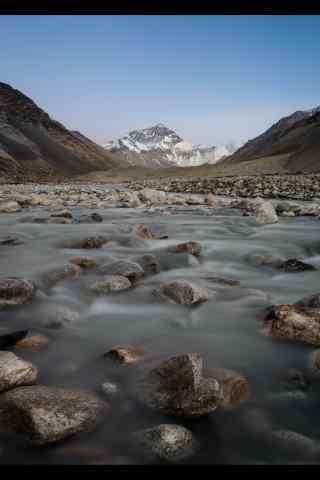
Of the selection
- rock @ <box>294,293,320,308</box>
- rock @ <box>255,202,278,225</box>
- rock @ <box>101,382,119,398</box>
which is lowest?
rock @ <box>101,382,119,398</box>

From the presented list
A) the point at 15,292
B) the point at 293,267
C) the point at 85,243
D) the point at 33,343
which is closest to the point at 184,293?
the point at 33,343

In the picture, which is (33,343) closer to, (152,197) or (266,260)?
(266,260)

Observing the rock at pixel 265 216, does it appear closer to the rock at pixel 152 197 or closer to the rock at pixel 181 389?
the rock at pixel 152 197

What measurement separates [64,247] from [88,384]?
4305mm

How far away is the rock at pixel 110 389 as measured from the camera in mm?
2188

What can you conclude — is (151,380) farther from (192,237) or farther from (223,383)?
(192,237)

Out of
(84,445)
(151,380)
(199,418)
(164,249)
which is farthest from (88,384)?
(164,249)

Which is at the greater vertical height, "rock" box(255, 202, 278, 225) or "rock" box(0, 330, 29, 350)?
"rock" box(255, 202, 278, 225)

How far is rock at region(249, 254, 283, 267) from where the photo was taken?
218 inches

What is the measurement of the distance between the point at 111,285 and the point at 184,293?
80 centimetres

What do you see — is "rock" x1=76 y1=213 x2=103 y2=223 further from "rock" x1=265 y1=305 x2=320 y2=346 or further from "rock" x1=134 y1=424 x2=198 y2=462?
"rock" x1=134 y1=424 x2=198 y2=462

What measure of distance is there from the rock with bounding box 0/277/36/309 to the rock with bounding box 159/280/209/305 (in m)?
1.30

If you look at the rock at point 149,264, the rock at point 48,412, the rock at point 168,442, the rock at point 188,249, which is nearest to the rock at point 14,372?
the rock at point 48,412

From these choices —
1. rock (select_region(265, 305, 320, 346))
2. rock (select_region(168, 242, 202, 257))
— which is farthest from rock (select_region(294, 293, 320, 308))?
rock (select_region(168, 242, 202, 257))
